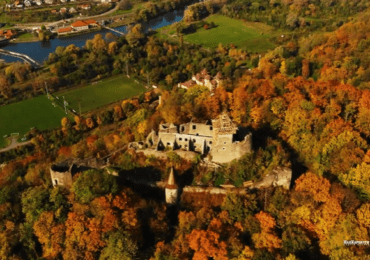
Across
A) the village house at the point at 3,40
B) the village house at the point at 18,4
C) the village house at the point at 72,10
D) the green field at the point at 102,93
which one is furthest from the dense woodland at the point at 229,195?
the village house at the point at 18,4

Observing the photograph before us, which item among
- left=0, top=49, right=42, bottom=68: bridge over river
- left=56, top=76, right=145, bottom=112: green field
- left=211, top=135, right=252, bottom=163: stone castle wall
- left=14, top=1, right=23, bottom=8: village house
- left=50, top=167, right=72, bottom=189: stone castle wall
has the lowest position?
left=0, top=49, right=42, bottom=68: bridge over river

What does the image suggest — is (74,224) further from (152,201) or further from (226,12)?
(226,12)

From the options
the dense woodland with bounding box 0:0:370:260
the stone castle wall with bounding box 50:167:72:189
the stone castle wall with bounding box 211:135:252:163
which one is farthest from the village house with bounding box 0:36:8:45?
the stone castle wall with bounding box 211:135:252:163

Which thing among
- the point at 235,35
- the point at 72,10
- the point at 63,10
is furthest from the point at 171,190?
the point at 63,10

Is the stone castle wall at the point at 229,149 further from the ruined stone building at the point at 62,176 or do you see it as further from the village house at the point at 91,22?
the village house at the point at 91,22

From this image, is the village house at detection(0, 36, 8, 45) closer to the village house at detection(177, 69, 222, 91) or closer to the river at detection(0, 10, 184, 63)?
the river at detection(0, 10, 184, 63)

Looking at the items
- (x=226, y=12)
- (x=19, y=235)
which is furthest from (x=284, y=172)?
(x=226, y=12)
